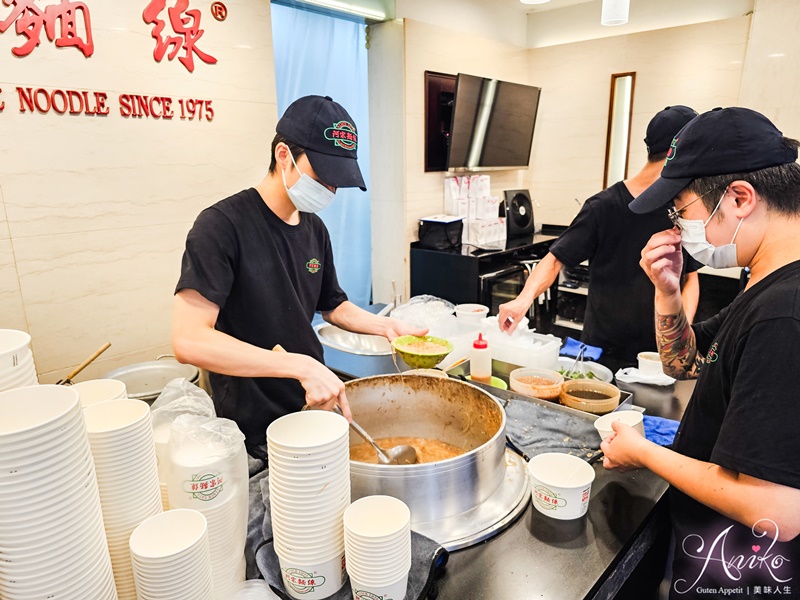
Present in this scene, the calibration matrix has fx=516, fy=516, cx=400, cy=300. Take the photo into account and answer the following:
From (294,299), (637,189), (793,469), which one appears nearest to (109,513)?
(294,299)

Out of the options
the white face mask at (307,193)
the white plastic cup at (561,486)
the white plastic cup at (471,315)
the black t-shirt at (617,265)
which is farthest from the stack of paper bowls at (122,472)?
the black t-shirt at (617,265)

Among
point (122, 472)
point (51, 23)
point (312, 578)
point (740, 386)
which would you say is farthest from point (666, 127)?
point (51, 23)

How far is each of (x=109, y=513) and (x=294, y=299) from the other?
1.04m

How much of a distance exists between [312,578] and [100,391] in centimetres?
54

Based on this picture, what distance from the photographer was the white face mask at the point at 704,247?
1.22 metres

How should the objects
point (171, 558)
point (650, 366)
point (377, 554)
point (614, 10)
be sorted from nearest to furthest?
point (171, 558) → point (377, 554) → point (650, 366) → point (614, 10)

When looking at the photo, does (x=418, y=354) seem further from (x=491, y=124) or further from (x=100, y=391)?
(x=491, y=124)

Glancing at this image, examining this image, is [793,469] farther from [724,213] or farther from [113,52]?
[113,52]

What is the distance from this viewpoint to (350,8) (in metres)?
3.88

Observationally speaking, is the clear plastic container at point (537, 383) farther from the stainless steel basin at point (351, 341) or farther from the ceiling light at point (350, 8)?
the ceiling light at point (350, 8)

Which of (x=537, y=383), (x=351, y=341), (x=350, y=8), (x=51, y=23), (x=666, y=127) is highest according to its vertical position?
(x=350, y=8)

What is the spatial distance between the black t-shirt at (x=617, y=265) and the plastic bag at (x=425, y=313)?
24.9 inches

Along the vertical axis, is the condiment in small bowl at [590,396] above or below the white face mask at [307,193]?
below

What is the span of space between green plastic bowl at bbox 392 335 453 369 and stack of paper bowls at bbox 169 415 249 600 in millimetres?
904
